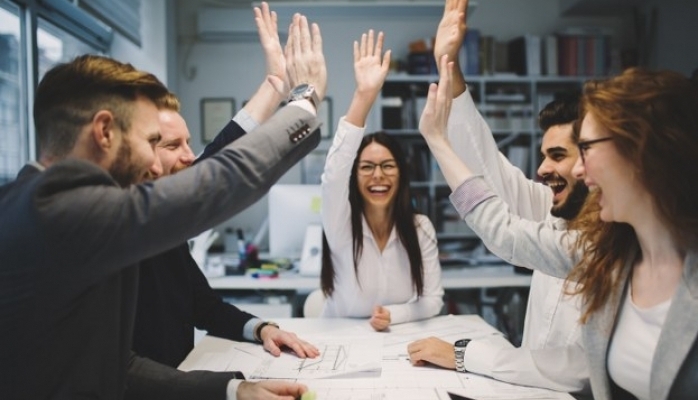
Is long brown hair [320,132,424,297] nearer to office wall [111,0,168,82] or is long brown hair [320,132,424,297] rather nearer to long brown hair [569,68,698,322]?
long brown hair [569,68,698,322]

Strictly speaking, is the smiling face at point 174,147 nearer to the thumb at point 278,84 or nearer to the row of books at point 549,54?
the thumb at point 278,84

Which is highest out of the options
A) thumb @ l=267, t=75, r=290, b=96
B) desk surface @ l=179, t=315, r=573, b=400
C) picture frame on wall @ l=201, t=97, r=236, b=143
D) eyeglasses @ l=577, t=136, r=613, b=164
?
picture frame on wall @ l=201, t=97, r=236, b=143

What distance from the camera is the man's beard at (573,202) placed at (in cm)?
160

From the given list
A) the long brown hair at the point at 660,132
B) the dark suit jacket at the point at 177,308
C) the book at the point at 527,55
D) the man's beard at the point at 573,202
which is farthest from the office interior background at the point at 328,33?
the long brown hair at the point at 660,132

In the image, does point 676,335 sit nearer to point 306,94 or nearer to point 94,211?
point 306,94

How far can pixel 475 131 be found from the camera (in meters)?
1.63

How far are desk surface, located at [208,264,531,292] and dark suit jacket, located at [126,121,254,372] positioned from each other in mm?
1274

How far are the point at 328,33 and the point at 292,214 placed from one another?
2.06m

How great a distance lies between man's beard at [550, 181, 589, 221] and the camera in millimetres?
1596

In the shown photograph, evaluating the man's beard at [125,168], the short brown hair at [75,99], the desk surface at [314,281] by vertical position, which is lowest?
the desk surface at [314,281]

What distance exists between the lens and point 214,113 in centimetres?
463

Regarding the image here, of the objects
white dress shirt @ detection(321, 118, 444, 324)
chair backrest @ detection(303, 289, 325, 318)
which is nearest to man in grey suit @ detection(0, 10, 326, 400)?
white dress shirt @ detection(321, 118, 444, 324)

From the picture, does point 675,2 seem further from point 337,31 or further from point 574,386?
point 574,386

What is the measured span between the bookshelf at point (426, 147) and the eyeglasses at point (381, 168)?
1920 mm
